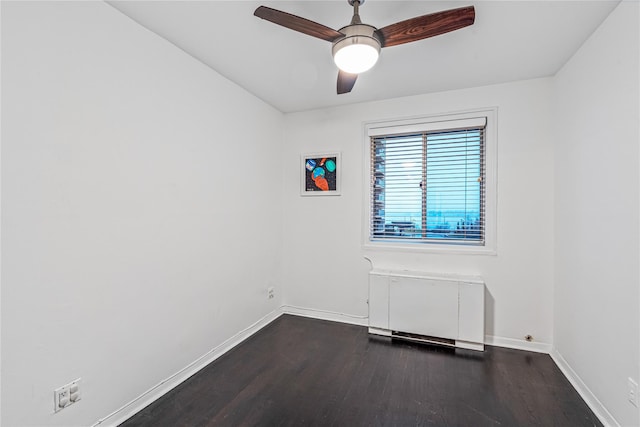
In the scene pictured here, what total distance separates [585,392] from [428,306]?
1181 mm

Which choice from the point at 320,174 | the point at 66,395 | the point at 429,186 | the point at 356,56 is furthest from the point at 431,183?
the point at 66,395

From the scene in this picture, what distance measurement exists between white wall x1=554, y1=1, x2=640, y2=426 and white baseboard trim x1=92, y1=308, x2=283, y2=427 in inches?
109

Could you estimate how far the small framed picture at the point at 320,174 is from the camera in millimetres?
3441

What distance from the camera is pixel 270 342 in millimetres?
2887

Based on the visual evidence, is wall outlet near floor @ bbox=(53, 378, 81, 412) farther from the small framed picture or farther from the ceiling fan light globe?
the small framed picture

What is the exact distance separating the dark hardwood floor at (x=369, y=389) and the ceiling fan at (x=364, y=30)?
7.15 feet

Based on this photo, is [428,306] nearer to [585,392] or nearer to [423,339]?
[423,339]

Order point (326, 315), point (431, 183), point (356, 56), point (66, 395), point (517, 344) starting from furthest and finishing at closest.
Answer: point (326, 315)
point (431, 183)
point (517, 344)
point (356, 56)
point (66, 395)

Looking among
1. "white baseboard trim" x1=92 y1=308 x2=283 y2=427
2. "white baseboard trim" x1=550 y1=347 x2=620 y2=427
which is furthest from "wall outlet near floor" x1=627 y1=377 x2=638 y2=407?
"white baseboard trim" x1=92 y1=308 x2=283 y2=427

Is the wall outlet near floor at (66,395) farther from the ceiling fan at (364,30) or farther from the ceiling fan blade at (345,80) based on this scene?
the ceiling fan blade at (345,80)

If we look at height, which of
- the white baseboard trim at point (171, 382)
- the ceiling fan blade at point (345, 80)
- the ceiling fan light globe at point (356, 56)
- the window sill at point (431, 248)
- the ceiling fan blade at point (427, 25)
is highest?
the ceiling fan blade at point (427, 25)

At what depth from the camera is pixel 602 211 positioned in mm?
1879

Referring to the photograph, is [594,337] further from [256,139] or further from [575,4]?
[256,139]

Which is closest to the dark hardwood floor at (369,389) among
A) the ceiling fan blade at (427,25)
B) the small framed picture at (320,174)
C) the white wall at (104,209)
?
the white wall at (104,209)
